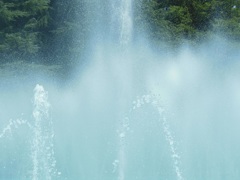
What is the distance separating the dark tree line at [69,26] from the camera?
1778 cm

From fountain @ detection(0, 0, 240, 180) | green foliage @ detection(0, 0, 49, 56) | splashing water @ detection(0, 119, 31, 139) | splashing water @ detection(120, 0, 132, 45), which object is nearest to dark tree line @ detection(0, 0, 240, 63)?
green foliage @ detection(0, 0, 49, 56)

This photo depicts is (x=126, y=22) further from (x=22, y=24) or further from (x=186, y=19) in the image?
(x=22, y=24)

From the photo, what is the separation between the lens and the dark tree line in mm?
17781

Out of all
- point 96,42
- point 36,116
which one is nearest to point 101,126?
point 36,116

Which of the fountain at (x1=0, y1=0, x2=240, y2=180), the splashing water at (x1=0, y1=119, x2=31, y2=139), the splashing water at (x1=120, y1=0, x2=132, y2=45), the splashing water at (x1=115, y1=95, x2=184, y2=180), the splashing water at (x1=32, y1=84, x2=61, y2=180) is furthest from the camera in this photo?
the splashing water at (x1=120, y1=0, x2=132, y2=45)

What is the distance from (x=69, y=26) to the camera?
59.0 ft

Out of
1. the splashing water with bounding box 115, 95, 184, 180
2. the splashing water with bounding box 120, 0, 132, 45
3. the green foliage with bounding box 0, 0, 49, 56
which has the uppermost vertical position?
the splashing water with bounding box 115, 95, 184, 180

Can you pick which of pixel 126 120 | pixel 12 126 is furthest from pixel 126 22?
pixel 12 126

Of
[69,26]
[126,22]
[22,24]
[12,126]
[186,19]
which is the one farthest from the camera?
[186,19]

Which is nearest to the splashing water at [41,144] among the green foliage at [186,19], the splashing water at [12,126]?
the splashing water at [12,126]

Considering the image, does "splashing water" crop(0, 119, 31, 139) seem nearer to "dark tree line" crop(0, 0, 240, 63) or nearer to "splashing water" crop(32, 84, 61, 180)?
"splashing water" crop(32, 84, 61, 180)

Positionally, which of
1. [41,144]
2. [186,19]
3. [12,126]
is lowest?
[186,19]

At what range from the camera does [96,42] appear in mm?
17656

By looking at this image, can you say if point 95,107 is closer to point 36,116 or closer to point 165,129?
point 165,129
